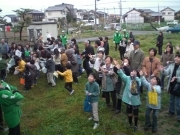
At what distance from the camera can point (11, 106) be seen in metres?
4.51

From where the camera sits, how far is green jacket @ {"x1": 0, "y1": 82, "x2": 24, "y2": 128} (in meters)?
4.36

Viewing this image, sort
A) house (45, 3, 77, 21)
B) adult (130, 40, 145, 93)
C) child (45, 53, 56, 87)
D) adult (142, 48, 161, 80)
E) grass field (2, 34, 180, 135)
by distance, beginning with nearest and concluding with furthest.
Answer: grass field (2, 34, 180, 135), adult (142, 48, 161, 80), adult (130, 40, 145, 93), child (45, 53, 56, 87), house (45, 3, 77, 21)

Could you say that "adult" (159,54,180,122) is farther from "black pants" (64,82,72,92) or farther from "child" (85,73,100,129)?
"black pants" (64,82,72,92)

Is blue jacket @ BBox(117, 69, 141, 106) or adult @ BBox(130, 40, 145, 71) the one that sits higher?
adult @ BBox(130, 40, 145, 71)

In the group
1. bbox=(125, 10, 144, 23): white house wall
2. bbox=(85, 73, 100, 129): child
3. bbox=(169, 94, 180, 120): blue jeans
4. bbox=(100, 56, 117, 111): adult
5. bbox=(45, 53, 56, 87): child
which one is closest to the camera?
bbox=(85, 73, 100, 129): child

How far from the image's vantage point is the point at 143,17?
52.0 meters

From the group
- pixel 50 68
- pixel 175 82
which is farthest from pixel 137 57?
pixel 50 68

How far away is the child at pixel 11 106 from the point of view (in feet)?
14.3

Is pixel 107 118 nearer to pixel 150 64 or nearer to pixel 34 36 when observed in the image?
pixel 150 64

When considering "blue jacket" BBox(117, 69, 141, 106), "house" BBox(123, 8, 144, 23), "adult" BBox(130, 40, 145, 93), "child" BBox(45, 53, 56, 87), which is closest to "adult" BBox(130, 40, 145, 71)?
"adult" BBox(130, 40, 145, 93)

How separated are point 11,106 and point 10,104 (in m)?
0.06

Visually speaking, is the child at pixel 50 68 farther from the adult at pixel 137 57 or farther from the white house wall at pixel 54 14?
the white house wall at pixel 54 14

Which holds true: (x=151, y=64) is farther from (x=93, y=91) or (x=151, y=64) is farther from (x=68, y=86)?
(x=68, y=86)

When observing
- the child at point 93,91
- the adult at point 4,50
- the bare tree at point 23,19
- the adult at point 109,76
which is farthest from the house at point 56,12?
the child at point 93,91
